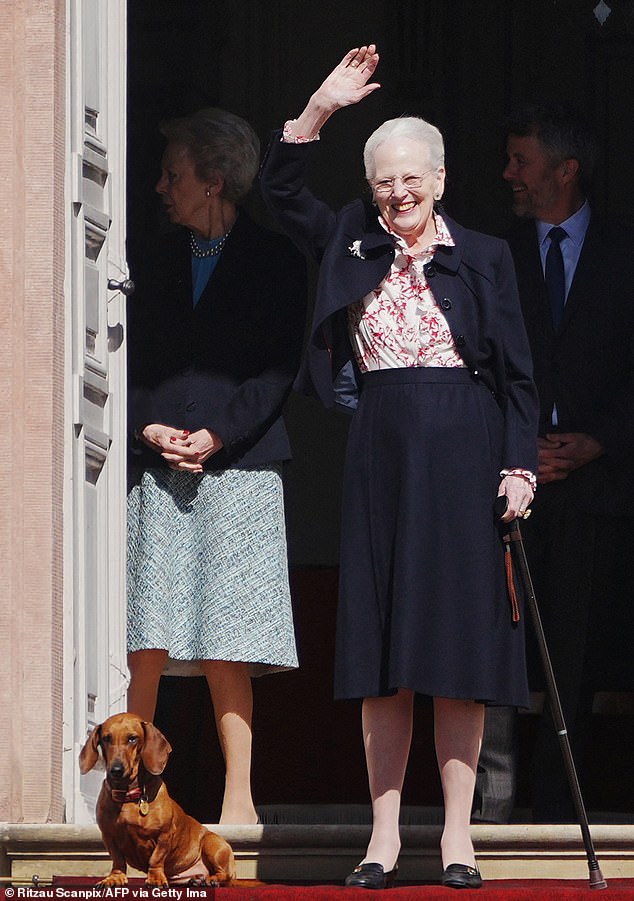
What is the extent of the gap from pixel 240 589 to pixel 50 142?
1514 mm

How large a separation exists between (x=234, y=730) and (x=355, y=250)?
1617 mm

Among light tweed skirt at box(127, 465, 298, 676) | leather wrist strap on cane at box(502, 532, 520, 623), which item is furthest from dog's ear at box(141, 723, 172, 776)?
light tweed skirt at box(127, 465, 298, 676)

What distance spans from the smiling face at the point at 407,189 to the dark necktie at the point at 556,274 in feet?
4.40

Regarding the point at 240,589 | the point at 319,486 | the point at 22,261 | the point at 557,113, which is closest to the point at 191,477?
the point at 240,589

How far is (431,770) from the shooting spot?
30.3 feet

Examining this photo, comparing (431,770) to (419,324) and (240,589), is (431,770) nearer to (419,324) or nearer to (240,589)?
(240,589)

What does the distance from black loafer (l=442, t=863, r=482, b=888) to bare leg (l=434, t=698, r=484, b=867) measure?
0.02 m

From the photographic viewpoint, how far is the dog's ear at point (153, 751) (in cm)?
639

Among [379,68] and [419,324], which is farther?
[379,68]

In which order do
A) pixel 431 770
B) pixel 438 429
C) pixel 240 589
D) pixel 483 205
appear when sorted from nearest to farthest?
pixel 438 429, pixel 240 589, pixel 431 770, pixel 483 205

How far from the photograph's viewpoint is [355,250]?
22.7 feet

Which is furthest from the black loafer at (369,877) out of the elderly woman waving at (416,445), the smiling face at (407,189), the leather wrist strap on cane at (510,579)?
the smiling face at (407,189)

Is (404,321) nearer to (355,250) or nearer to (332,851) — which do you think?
(355,250)

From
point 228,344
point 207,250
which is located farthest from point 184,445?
point 207,250
